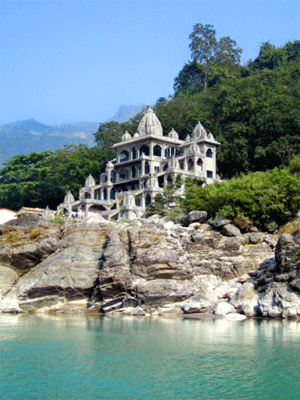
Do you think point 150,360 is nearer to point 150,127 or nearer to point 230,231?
point 230,231

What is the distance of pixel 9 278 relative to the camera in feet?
112

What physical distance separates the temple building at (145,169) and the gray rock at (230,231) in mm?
15452

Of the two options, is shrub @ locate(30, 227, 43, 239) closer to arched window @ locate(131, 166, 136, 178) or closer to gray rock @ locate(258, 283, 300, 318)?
gray rock @ locate(258, 283, 300, 318)

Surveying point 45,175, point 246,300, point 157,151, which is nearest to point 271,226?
point 246,300

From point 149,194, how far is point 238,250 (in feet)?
63.9

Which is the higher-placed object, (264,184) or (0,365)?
(264,184)

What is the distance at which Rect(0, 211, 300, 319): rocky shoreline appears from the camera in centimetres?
2898

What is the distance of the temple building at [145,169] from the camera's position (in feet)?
176

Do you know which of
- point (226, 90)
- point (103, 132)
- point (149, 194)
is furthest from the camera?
point (103, 132)

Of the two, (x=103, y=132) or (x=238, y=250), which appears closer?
(x=238, y=250)

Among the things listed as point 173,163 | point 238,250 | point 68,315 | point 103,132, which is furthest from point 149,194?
point 103,132

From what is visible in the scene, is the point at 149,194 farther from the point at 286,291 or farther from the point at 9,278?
the point at 286,291

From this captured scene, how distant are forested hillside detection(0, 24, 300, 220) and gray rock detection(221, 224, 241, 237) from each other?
20.9 metres

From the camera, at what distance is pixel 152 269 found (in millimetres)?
31328
